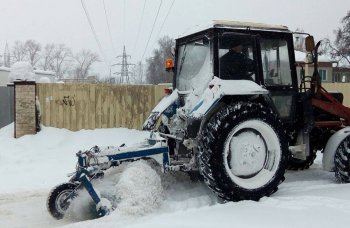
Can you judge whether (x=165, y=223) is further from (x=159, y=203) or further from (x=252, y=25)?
(x=252, y=25)

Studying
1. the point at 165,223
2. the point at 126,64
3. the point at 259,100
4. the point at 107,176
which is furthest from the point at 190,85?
the point at 126,64

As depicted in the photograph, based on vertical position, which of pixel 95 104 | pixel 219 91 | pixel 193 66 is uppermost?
pixel 193 66

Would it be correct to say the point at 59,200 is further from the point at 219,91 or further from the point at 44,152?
the point at 44,152

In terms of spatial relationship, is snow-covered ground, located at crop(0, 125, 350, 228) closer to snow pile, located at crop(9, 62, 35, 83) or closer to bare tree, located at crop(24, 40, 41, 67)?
snow pile, located at crop(9, 62, 35, 83)

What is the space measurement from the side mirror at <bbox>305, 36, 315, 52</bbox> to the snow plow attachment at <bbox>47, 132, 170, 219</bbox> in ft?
8.30

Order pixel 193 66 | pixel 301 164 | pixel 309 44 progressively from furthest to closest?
pixel 301 164 < pixel 193 66 < pixel 309 44

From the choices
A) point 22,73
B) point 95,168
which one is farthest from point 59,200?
point 22,73

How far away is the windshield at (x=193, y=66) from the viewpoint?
598 cm

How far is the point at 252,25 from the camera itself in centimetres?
604

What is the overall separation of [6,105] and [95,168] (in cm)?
859

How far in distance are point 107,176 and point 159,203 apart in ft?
2.94

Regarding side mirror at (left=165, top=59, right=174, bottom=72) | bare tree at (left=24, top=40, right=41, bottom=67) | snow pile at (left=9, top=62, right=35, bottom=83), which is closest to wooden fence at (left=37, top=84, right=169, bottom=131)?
snow pile at (left=9, top=62, right=35, bottom=83)

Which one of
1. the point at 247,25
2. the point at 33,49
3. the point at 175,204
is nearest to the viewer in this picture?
the point at 175,204

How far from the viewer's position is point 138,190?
16.8ft
